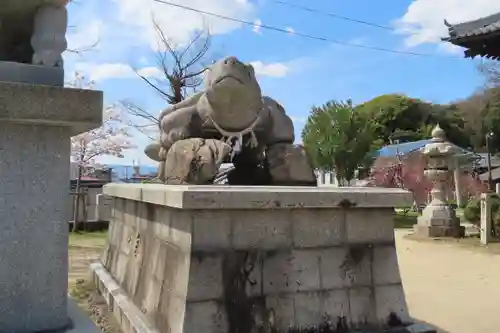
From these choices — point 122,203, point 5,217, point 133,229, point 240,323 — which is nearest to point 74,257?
point 122,203

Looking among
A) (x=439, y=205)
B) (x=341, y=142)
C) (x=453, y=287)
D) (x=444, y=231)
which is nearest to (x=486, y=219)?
(x=444, y=231)

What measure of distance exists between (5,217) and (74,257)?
23.9ft

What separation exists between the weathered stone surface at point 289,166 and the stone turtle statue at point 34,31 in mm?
2257

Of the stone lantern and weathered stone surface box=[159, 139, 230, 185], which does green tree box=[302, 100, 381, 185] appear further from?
weathered stone surface box=[159, 139, 230, 185]

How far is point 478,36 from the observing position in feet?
29.4

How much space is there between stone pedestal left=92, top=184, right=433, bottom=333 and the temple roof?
7.09 meters

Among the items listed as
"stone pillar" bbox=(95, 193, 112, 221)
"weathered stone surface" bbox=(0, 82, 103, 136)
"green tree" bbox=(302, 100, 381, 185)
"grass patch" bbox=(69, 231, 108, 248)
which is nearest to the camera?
"weathered stone surface" bbox=(0, 82, 103, 136)

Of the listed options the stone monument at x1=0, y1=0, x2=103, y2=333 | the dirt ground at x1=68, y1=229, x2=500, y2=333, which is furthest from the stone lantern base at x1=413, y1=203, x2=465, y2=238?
the stone monument at x1=0, y1=0, x2=103, y2=333

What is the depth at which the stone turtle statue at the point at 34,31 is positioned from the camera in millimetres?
1787

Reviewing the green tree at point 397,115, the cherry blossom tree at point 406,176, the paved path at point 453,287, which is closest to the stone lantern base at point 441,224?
the paved path at point 453,287

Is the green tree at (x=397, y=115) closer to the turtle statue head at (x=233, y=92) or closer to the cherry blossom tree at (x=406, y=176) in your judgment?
the cherry blossom tree at (x=406, y=176)

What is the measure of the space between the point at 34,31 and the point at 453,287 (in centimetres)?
555

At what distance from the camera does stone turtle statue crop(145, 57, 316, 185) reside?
377 centimetres

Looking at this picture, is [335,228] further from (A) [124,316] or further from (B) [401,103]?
(B) [401,103]
